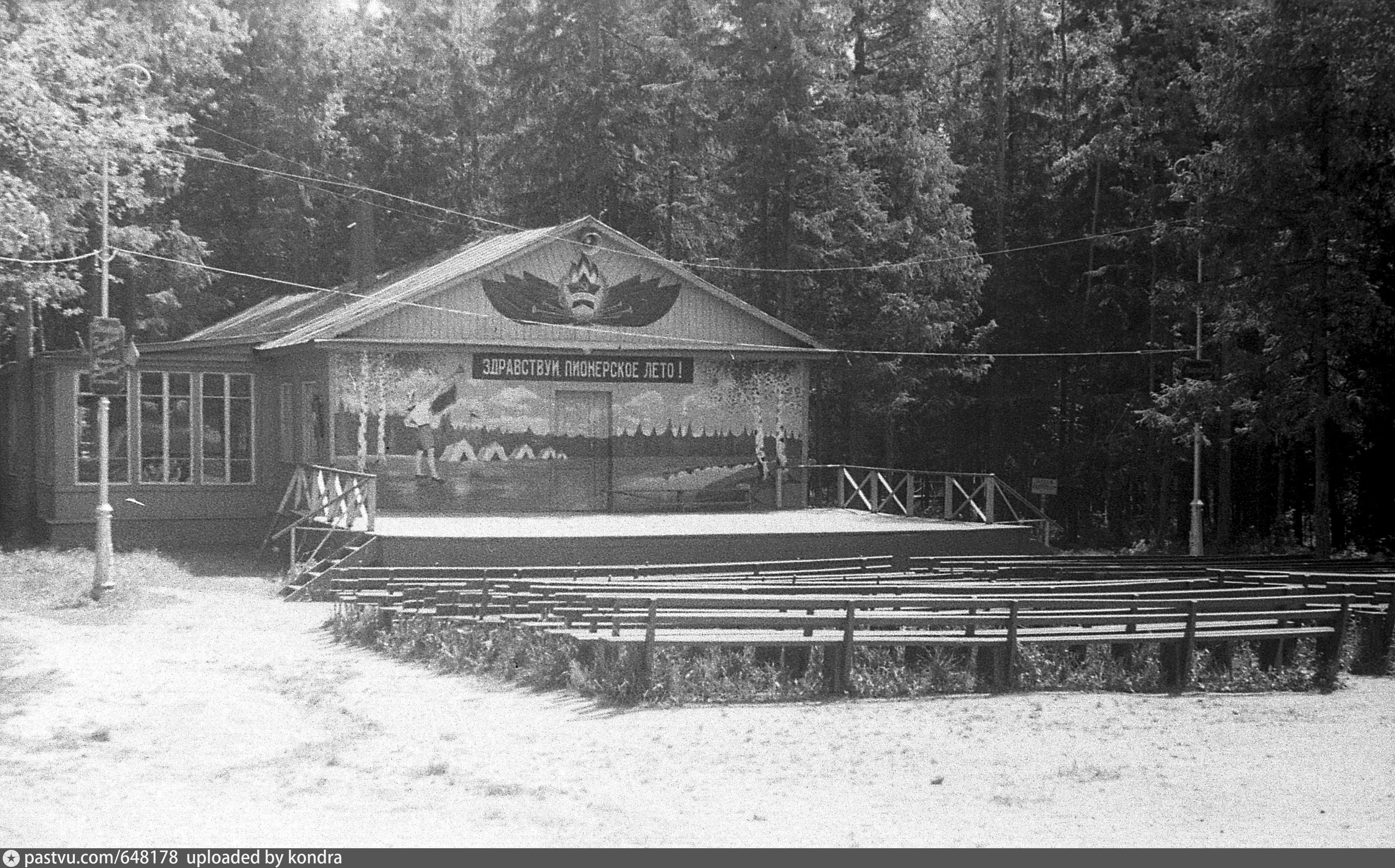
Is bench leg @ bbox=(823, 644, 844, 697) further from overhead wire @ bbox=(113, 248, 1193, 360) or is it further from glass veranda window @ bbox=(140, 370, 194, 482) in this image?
glass veranda window @ bbox=(140, 370, 194, 482)

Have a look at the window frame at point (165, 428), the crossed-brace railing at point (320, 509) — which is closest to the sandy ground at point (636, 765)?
the crossed-brace railing at point (320, 509)

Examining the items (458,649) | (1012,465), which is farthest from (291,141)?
(458,649)

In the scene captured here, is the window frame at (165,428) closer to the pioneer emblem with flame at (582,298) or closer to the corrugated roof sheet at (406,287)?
the corrugated roof sheet at (406,287)

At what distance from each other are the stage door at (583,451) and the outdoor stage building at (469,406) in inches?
1.4

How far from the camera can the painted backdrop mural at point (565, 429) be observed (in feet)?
84.2

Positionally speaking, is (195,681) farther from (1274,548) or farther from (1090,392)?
(1090,392)

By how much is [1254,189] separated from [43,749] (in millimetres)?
23146

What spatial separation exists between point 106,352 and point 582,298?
9301 mm

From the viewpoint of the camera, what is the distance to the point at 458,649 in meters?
14.5

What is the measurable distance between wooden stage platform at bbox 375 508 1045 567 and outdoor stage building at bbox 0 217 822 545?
1.21 meters

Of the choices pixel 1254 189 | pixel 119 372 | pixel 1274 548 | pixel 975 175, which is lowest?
pixel 1274 548

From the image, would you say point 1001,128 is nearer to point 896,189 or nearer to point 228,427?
point 896,189

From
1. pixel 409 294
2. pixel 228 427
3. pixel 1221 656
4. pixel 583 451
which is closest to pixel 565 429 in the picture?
pixel 583 451

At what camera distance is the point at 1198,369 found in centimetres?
3083
